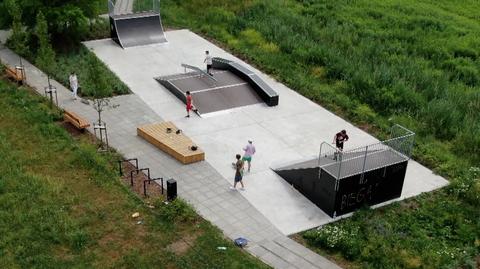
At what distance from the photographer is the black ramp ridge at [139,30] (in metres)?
29.3

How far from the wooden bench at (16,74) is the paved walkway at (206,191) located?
1.16 meters

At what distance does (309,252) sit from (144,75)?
13.5 meters

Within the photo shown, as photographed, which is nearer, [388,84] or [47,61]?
[47,61]

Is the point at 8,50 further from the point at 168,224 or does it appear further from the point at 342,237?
the point at 342,237

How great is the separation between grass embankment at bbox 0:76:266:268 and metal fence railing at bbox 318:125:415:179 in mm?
3512

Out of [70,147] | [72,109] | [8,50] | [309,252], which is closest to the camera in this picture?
[309,252]

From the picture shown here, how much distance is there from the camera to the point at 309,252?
1470 cm

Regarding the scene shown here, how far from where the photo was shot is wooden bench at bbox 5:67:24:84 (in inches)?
936

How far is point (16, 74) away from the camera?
78.1 feet

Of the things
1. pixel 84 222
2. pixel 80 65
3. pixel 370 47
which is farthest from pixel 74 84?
pixel 370 47

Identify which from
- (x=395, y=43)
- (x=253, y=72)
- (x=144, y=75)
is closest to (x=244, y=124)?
(x=253, y=72)

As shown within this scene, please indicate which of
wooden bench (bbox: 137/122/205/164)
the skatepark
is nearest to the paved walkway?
the skatepark

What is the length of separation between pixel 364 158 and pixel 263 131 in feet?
18.0

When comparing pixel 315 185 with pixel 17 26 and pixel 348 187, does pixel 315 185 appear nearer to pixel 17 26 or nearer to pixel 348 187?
pixel 348 187
